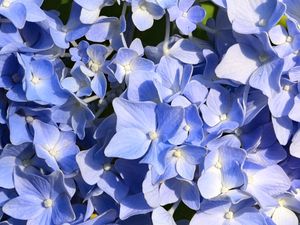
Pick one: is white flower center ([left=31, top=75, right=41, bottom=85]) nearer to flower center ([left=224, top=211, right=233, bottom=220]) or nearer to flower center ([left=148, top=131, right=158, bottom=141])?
flower center ([left=148, top=131, right=158, bottom=141])

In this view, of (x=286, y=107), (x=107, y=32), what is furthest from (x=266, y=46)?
(x=107, y=32)

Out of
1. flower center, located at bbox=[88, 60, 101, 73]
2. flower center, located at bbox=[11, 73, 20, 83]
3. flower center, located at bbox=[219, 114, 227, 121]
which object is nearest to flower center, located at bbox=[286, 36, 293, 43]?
flower center, located at bbox=[219, 114, 227, 121]

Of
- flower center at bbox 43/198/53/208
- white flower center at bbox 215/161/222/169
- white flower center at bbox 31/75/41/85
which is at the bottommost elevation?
flower center at bbox 43/198/53/208

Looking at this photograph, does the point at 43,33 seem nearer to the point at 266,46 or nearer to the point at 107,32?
the point at 107,32

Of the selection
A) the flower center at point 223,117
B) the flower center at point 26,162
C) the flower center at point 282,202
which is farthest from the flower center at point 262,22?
the flower center at point 26,162

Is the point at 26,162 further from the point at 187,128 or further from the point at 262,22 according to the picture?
the point at 262,22

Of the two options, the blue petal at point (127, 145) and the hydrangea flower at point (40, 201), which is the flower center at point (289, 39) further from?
the hydrangea flower at point (40, 201)

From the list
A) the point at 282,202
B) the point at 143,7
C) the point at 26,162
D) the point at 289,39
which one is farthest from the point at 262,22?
the point at 26,162

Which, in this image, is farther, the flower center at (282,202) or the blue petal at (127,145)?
the flower center at (282,202)
